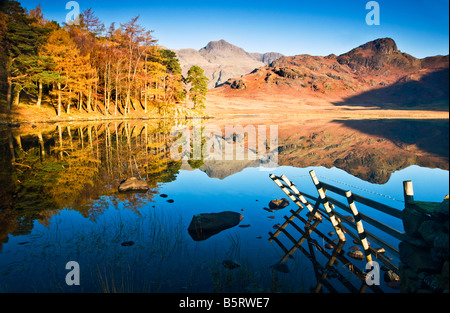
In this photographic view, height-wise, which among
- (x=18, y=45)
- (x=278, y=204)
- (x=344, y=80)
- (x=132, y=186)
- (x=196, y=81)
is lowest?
(x=278, y=204)

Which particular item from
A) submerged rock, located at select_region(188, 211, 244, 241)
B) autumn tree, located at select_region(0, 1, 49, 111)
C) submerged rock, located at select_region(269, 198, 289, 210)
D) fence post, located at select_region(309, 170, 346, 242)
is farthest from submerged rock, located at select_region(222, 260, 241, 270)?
autumn tree, located at select_region(0, 1, 49, 111)

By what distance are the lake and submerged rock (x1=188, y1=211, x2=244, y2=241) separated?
6.9 inches

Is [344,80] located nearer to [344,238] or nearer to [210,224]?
[344,238]

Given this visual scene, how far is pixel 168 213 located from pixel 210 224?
204cm

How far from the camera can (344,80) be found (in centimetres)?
14425

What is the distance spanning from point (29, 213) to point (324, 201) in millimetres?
9559

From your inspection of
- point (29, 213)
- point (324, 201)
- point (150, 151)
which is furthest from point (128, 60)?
point (324, 201)

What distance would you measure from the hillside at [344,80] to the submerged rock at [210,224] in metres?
111

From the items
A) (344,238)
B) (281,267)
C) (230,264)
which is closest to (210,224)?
(230,264)

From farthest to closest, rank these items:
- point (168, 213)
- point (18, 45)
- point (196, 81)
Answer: point (196, 81)
point (18, 45)
point (168, 213)

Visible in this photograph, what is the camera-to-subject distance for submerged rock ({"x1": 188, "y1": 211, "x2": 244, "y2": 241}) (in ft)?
24.8

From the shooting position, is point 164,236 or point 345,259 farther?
point 164,236

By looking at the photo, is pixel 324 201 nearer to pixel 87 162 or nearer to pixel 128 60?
pixel 87 162

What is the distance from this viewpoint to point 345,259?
21.1ft
